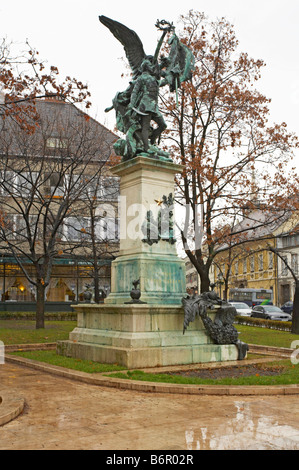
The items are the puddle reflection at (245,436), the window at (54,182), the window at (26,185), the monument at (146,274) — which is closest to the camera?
the puddle reflection at (245,436)

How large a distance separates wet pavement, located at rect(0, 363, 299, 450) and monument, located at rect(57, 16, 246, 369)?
7.62 ft

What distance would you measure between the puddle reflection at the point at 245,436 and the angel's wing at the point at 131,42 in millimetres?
9942

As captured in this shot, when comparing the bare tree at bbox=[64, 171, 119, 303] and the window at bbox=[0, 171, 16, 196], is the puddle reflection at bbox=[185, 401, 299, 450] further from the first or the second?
the bare tree at bbox=[64, 171, 119, 303]

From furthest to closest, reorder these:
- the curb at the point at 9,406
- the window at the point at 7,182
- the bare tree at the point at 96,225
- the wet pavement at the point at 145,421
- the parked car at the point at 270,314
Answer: the parked car at the point at 270,314 < the bare tree at the point at 96,225 < the window at the point at 7,182 < the curb at the point at 9,406 < the wet pavement at the point at 145,421

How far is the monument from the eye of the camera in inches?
428

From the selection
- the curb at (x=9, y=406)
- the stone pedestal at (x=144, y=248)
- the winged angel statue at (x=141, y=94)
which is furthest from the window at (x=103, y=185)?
the curb at (x=9, y=406)

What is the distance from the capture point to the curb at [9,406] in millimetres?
6340

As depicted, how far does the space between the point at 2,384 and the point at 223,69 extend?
1825cm

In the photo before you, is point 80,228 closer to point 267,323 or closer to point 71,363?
point 267,323

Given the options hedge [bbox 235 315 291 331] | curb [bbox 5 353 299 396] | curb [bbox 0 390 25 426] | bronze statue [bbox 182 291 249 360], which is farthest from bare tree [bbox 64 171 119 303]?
curb [bbox 0 390 25 426]

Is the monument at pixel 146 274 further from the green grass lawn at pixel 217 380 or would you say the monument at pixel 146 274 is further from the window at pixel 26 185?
the window at pixel 26 185
